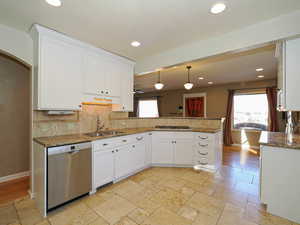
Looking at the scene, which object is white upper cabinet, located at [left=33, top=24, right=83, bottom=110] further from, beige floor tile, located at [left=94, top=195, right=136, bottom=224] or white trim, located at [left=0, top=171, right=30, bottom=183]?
white trim, located at [left=0, top=171, right=30, bottom=183]

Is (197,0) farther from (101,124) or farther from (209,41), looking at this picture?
(101,124)

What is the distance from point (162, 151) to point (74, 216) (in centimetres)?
203

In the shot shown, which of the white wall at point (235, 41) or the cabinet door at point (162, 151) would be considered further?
the cabinet door at point (162, 151)

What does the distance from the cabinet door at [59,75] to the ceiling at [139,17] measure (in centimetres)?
25

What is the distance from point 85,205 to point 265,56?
4.37 meters

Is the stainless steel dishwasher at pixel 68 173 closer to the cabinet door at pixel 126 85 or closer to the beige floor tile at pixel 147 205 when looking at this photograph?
the beige floor tile at pixel 147 205

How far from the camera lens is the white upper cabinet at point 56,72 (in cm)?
198

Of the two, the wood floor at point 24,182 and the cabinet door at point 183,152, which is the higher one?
the cabinet door at point 183,152

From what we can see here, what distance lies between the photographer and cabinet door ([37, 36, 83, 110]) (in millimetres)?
2000

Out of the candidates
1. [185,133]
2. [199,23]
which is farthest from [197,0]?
[185,133]

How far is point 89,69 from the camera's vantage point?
8.28 feet

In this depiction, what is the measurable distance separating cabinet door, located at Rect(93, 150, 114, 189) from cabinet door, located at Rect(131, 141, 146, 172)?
53 cm

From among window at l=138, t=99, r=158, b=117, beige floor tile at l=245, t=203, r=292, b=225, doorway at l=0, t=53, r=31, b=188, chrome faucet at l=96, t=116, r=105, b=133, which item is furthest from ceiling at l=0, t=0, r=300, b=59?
window at l=138, t=99, r=158, b=117

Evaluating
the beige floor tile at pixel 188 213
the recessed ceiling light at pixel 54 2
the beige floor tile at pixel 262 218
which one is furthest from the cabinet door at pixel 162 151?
the recessed ceiling light at pixel 54 2
